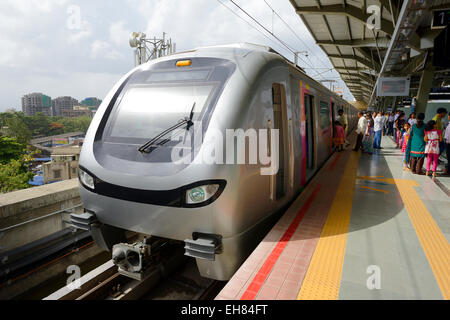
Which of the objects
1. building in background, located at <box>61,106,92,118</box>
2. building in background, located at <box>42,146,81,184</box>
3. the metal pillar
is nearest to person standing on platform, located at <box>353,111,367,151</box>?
the metal pillar

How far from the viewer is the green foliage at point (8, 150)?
91.2 ft

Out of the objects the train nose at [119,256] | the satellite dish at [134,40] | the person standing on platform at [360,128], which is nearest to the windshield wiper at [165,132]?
the train nose at [119,256]

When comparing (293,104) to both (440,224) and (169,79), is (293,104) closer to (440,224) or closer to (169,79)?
(169,79)

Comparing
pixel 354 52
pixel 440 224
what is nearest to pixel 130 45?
pixel 354 52

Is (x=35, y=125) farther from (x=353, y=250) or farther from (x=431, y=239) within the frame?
(x=431, y=239)

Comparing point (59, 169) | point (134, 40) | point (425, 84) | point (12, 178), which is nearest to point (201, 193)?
point (425, 84)

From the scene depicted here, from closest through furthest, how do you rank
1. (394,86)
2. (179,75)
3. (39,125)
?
(179,75), (394,86), (39,125)

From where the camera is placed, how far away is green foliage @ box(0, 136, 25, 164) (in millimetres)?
27812

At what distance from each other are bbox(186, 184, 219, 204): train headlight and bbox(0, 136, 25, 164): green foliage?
106 ft

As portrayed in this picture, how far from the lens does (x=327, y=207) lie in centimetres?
451

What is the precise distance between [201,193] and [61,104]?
482 ft

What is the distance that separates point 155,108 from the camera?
10.7 feet

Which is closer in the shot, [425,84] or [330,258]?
[330,258]

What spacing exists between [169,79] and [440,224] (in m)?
3.95
